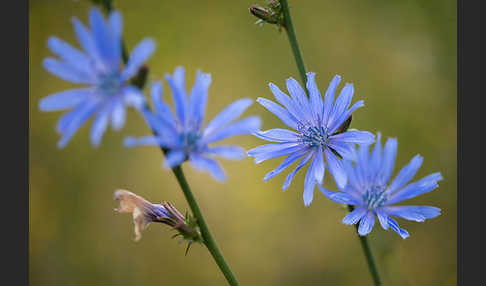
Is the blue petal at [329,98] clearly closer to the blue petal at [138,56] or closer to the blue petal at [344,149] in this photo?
the blue petal at [344,149]

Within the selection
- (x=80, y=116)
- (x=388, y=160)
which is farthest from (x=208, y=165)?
(x=388, y=160)

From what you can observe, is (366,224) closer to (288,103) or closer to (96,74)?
(288,103)

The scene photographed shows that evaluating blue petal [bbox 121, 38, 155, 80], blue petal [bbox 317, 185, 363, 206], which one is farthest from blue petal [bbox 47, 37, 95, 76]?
blue petal [bbox 317, 185, 363, 206]

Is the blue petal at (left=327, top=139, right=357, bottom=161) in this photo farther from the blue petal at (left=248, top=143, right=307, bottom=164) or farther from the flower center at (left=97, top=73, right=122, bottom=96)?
the flower center at (left=97, top=73, right=122, bottom=96)

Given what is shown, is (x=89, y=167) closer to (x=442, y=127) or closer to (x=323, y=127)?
(x=323, y=127)

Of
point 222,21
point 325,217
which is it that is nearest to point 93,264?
point 325,217
